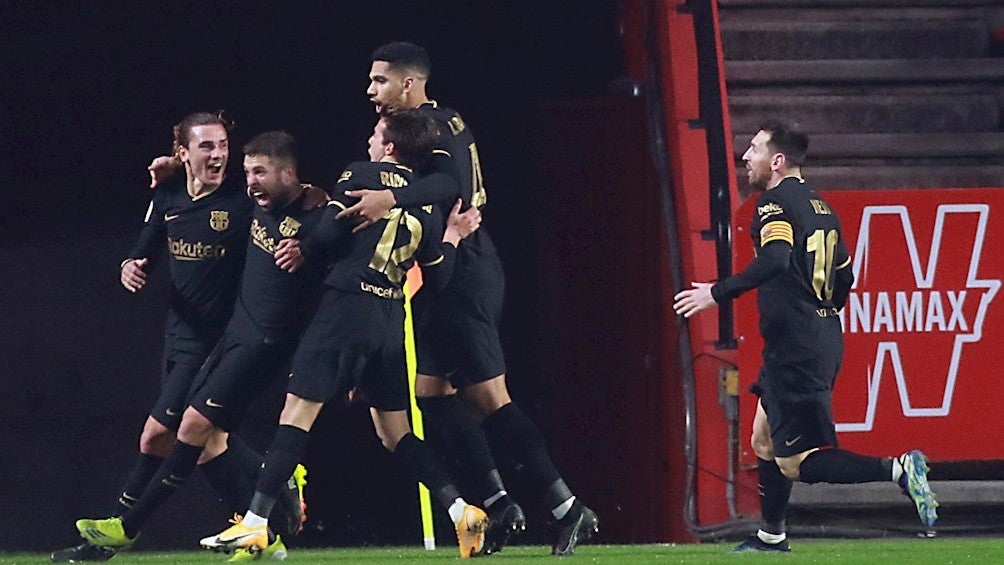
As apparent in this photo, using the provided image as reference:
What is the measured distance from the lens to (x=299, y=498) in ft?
35.1

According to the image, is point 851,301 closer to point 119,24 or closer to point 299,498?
point 299,498

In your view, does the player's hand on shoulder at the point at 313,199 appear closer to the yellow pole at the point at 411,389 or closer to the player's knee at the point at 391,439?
the player's knee at the point at 391,439

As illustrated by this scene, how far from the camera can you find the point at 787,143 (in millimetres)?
10445

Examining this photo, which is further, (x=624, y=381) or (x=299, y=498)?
(x=624, y=381)

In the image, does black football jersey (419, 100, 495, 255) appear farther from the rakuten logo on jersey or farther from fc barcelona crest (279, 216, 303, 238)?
the rakuten logo on jersey

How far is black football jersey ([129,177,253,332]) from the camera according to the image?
34.0ft

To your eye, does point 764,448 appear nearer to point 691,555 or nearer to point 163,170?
point 691,555

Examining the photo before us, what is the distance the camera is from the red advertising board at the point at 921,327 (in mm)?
11883

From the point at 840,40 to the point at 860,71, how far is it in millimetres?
390

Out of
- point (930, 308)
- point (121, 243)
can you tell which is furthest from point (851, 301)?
point (121, 243)

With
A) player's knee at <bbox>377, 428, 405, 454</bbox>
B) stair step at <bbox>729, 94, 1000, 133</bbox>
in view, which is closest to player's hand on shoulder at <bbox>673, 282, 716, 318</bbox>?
player's knee at <bbox>377, 428, 405, 454</bbox>

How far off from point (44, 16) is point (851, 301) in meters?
6.42

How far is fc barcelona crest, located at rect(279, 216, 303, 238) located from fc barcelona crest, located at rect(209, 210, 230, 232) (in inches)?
20.0

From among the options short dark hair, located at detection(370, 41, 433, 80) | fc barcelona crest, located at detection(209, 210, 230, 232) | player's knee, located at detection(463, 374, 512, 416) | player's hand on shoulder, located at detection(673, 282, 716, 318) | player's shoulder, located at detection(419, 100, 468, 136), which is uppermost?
short dark hair, located at detection(370, 41, 433, 80)
